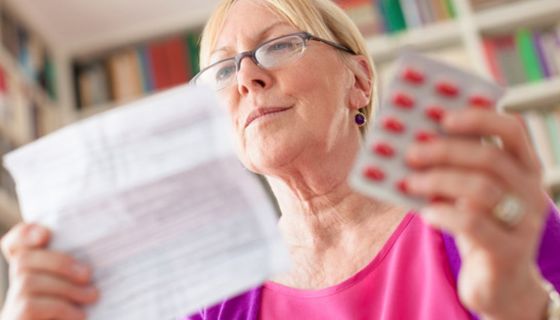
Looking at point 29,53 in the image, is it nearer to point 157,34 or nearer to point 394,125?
point 157,34

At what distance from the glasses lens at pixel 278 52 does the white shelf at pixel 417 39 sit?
167 cm

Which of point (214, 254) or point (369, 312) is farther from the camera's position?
point (369, 312)

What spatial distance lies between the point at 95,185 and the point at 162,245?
0.09 m

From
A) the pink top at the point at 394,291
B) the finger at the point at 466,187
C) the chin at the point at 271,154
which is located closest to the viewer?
the finger at the point at 466,187

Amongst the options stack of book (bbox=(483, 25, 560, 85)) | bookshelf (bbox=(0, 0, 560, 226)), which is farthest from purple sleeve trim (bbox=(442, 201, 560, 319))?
stack of book (bbox=(483, 25, 560, 85))

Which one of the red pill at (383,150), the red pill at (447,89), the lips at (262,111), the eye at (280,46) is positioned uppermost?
the eye at (280,46)

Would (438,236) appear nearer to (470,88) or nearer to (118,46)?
(470,88)

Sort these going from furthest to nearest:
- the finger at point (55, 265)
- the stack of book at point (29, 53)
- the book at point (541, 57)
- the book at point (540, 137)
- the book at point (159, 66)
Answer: the book at point (159, 66), the stack of book at point (29, 53), the book at point (541, 57), the book at point (540, 137), the finger at point (55, 265)

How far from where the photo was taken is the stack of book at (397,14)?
110 inches

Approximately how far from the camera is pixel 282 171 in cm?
112

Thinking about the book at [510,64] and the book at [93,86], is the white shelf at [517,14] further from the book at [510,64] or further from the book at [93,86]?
the book at [93,86]

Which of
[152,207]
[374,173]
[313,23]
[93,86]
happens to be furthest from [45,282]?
[93,86]

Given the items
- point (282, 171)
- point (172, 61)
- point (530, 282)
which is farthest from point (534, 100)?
point (530, 282)

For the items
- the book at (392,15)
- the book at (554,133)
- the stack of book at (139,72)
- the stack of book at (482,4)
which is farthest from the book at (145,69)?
the book at (554,133)
